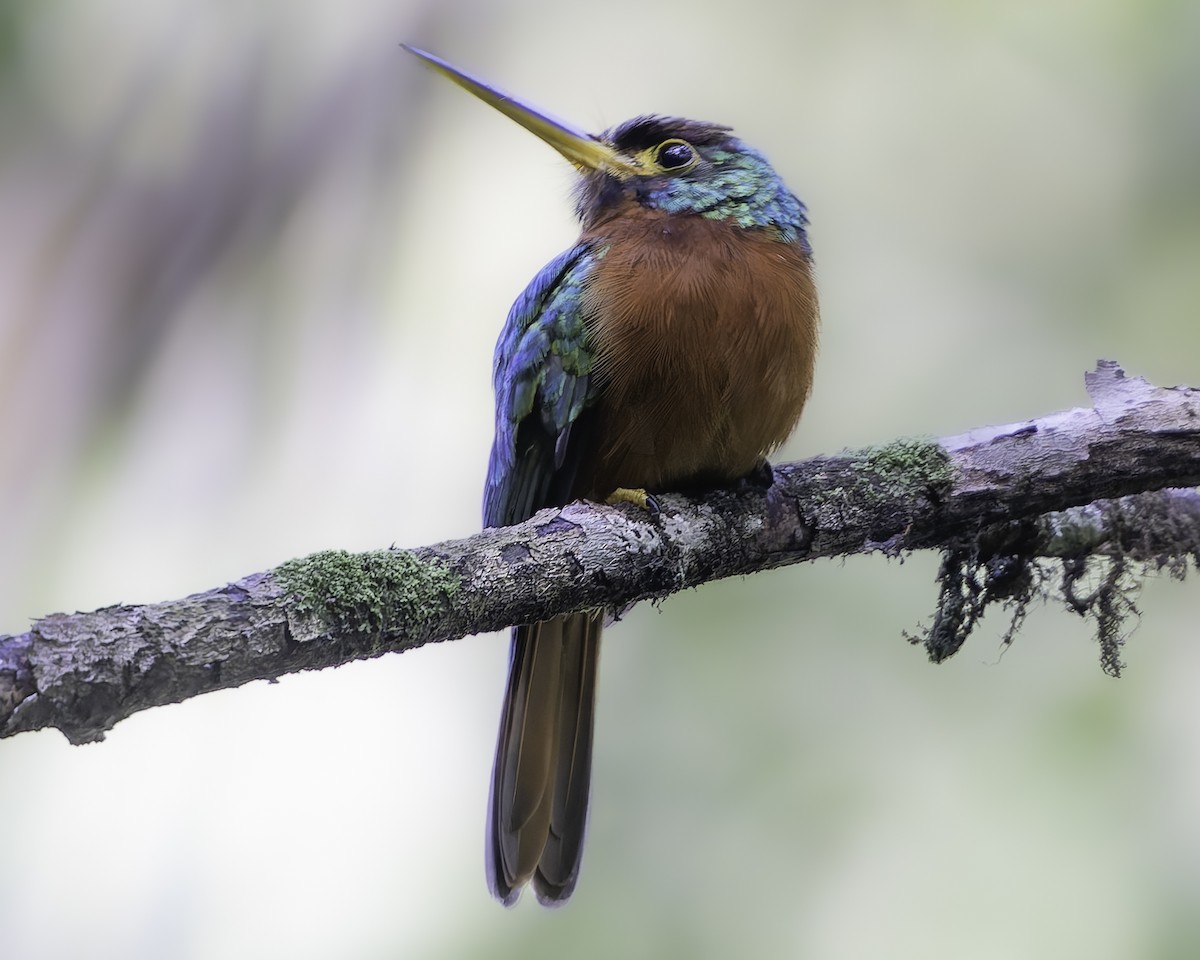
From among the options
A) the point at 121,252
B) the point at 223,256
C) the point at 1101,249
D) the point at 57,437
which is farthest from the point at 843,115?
the point at 57,437

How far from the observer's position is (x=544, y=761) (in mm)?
2613

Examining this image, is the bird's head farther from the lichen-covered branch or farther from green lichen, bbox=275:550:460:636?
green lichen, bbox=275:550:460:636

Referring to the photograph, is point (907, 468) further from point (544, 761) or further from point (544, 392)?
point (544, 761)

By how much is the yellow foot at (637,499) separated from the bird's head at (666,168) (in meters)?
0.68

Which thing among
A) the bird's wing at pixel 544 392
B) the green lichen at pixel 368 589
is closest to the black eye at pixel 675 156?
the bird's wing at pixel 544 392

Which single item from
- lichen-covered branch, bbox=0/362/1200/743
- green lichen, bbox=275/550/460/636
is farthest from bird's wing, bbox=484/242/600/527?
green lichen, bbox=275/550/460/636

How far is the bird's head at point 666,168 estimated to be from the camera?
2.54m

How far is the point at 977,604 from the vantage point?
237cm

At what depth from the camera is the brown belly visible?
2230 millimetres

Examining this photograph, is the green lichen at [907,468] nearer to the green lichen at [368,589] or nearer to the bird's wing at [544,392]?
the bird's wing at [544,392]

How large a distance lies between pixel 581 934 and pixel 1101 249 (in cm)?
282

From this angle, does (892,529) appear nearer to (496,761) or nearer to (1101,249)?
(496,761)

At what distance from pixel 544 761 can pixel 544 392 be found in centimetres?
84

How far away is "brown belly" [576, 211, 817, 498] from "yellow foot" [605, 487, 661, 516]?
102 mm
